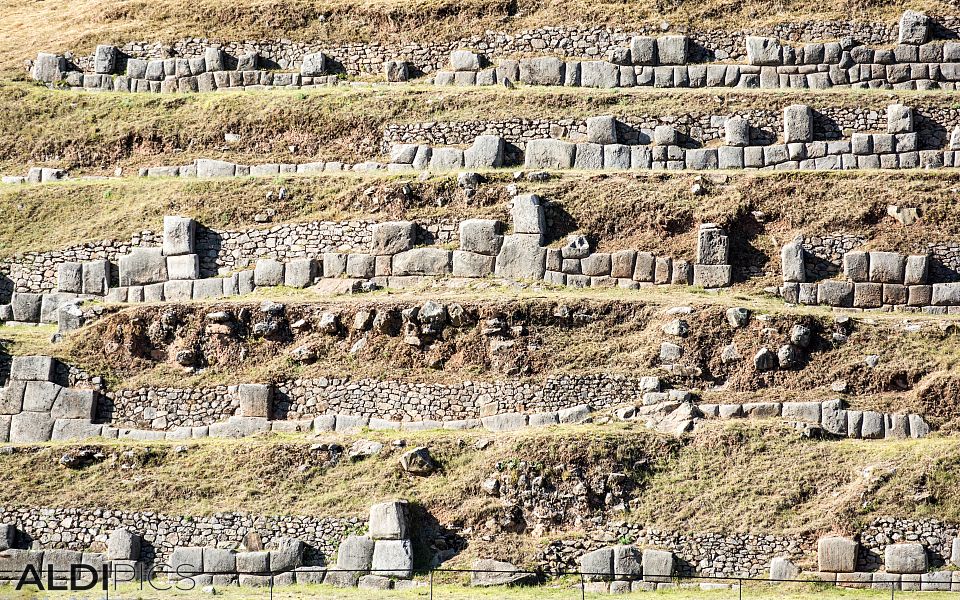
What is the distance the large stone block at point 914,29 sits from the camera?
Answer: 3722 centimetres

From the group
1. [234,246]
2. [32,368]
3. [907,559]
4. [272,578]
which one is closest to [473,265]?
[234,246]

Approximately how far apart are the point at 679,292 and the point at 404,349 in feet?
20.3

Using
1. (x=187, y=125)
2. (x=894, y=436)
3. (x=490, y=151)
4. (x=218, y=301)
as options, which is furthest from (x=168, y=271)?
(x=894, y=436)

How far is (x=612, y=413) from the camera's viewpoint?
29.6 metres

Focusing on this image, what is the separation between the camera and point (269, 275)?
108ft

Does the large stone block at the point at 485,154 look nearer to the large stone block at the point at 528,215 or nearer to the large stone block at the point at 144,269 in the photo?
the large stone block at the point at 528,215

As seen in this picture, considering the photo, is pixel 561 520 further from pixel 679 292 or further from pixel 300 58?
pixel 300 58

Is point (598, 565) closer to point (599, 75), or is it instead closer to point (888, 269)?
point (888, 269)

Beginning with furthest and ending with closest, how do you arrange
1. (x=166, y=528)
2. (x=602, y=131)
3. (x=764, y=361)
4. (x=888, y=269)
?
(x=602, y=131)
(x=888, y=269)
(x=764, y=361)
(x=166, y=528)

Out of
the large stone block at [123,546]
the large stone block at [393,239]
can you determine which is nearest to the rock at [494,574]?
the large stone block at [123,546]

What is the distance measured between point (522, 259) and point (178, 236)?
26.0ft

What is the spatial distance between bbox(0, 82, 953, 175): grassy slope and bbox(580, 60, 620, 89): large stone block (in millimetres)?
702

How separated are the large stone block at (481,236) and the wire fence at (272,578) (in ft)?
26.6

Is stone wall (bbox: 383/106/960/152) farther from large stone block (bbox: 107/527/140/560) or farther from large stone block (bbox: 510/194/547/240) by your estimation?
large stone block (bbox: 107/527/140/560)
